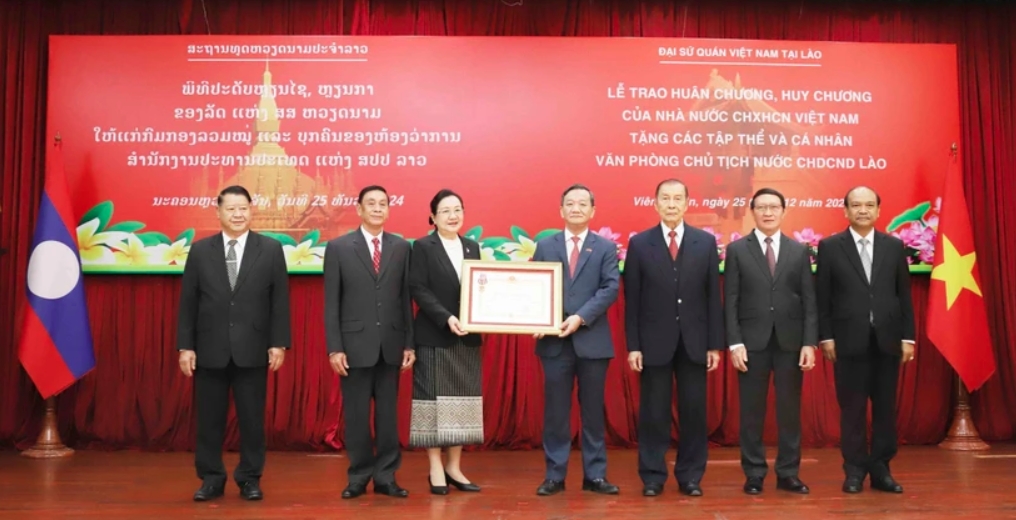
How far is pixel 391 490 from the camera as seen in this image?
3887 mm

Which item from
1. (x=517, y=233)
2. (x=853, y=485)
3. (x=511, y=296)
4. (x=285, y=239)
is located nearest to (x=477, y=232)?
(x=517, y=233)

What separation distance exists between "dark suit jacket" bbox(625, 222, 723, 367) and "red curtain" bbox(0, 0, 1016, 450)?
1.71 meters

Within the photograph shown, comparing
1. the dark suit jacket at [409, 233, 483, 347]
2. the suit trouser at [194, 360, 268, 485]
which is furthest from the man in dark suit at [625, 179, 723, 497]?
the suit trouser at [194, 360, 268, 485]

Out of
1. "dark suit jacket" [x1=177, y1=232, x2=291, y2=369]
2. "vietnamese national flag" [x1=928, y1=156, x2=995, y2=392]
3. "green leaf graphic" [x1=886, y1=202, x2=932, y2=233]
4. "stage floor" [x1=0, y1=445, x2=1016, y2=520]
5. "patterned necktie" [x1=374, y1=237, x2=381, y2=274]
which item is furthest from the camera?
"green leaf graphic" [x1=886, y1=202, x2=932, y2=233]

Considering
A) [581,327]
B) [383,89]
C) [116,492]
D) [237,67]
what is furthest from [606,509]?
[237,67]

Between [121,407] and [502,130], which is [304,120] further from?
[121,407]

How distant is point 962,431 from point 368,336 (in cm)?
382

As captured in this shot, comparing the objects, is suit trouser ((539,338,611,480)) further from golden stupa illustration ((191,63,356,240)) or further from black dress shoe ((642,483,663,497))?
golden stupa illustration ((191,63,356,240))

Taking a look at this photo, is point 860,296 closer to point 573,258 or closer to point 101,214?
point 573,258

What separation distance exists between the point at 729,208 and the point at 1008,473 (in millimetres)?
2065

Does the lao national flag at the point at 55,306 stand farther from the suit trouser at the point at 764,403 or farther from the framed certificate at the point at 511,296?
the suit trouser at the point at 764,403

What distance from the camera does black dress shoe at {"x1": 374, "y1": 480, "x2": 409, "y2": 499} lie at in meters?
3.87

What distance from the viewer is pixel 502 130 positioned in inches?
218

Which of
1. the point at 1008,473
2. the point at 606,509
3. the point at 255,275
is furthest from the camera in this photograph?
the point at 1008,473
